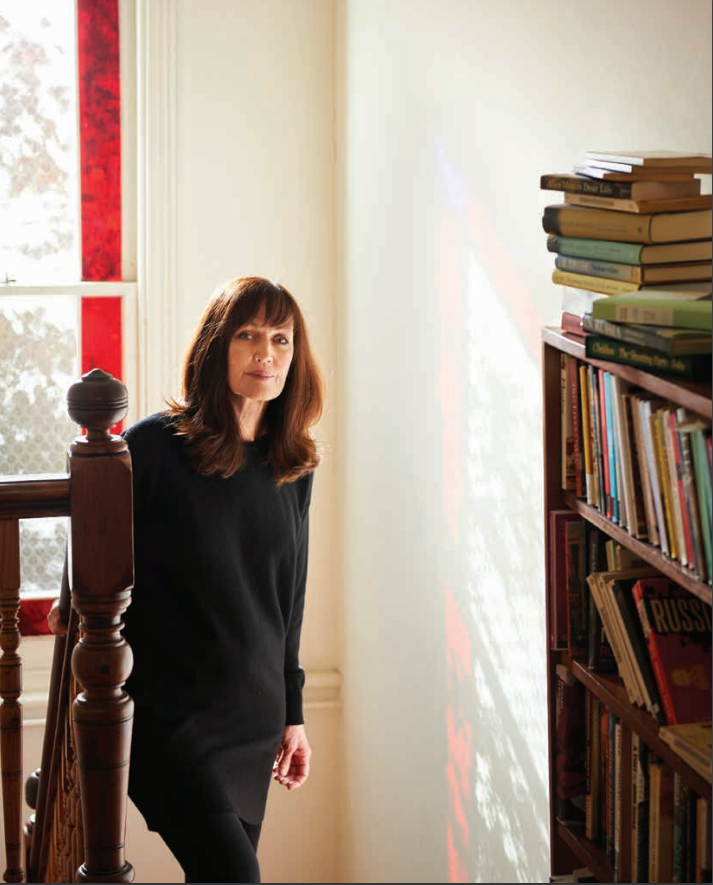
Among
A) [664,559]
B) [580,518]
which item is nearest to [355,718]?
[580,518]

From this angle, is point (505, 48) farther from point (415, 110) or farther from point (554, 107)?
point (415, 110)

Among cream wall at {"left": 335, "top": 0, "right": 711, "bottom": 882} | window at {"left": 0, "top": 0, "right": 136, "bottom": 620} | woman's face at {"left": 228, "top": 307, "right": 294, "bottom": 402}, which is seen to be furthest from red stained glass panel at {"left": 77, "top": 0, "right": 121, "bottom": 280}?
woman's face at {"left": 228, "top": 307, "right": 294, "bottom": 402}

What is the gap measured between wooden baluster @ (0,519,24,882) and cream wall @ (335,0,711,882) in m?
0.92

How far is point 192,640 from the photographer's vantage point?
7.06 feet

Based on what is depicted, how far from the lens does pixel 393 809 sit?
10.3 ft

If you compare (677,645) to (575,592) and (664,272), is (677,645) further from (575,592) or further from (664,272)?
(664,272)

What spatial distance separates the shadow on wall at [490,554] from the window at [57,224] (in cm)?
129

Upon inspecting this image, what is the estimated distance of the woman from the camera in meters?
2.10

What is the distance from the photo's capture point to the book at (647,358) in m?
1.28

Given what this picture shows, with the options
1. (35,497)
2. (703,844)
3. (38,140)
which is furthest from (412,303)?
(703,844)

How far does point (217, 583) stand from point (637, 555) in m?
0.87

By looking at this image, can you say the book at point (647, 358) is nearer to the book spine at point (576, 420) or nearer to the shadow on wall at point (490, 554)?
the book spine at point (576, 420)

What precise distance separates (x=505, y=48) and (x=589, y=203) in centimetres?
79

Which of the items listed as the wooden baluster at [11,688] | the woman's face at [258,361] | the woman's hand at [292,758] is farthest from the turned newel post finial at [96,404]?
the woman's hand at [292,758]
